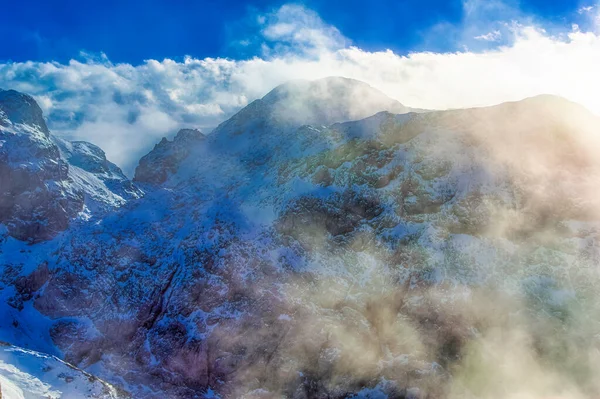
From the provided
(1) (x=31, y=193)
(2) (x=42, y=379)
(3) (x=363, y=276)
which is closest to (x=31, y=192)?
(1) (x=31, y=193)

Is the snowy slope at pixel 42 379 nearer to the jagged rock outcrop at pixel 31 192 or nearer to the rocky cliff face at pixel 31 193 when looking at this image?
the rocky cliff face at pixel 31 193

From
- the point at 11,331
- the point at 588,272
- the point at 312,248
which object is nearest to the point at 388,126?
the point at 312,248

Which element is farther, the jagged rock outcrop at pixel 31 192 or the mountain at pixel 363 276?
the jagged rock outcrop at pixel 31 192

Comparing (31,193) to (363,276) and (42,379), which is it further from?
(363,276)

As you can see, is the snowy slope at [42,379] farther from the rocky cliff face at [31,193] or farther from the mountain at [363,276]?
the rocky cliff face at [31,193]

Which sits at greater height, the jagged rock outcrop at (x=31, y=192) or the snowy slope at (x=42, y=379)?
the jagged rock outcrop at (x=31, y=192)

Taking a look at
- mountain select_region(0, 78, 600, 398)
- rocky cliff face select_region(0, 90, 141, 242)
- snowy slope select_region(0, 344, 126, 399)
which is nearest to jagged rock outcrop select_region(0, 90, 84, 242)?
rocky cliff face select_region(0, 90, 141, 242)

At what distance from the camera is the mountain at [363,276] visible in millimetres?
114438

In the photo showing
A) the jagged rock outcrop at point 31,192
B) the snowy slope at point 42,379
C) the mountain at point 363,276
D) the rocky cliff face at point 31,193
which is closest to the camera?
the snowy slope at point 42,379

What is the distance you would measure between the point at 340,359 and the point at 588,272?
56.2 meters

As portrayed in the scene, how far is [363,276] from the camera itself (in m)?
131

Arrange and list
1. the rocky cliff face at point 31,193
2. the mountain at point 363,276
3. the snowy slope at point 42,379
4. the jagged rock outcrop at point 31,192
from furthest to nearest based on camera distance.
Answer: the jagged rock outcrop at point 31,192
the rocky cliff face at point 31,193
the mountain at point 363,276
the snowy slope at point 42,379

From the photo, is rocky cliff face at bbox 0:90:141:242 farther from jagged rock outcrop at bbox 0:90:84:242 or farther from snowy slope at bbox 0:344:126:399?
snowy slope at bbox 0:344:126:399

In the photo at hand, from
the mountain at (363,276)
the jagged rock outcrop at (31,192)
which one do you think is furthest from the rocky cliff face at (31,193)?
the mountain at (363,276)
